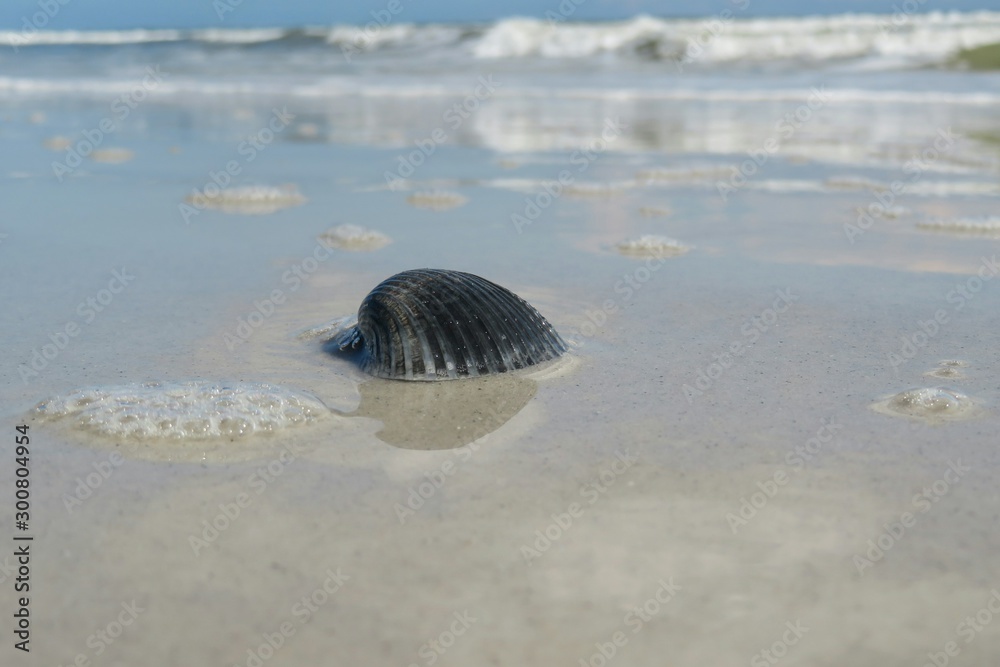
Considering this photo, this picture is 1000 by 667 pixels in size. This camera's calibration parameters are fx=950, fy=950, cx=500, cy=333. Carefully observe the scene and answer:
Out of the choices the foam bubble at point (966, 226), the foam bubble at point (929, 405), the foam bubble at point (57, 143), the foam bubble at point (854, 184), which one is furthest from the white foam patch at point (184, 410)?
the foam bubble at point (57, 143)

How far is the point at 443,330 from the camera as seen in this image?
3.18 m

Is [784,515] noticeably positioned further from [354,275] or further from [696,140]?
[696,140]

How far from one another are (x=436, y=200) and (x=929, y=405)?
4217 millimetres

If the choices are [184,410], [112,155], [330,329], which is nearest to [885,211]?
[330,329]

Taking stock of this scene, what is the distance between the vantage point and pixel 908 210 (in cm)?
629

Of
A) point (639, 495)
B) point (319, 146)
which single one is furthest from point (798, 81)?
point (639, 495)

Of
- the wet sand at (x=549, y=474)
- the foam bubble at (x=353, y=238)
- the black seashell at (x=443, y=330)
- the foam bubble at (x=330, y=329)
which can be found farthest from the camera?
the foam bubble at (x=353, y=238)

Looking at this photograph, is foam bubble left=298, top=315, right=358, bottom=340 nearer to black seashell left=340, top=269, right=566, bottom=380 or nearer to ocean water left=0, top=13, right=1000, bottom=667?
ocean water left=0, top=13, right=1000, bottom=667

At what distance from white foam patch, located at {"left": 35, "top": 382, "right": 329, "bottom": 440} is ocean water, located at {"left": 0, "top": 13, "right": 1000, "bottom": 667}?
0.03 ft

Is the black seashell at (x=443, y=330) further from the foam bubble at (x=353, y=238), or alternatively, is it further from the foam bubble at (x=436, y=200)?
the foam bubble at (x=436, y=200)

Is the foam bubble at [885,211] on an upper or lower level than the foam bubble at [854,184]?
upper

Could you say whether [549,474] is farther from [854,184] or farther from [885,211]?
[854,184]

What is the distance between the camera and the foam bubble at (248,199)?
630cm

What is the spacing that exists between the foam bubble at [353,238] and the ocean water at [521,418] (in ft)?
0.08
